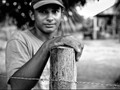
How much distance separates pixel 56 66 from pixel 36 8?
0.79 metres

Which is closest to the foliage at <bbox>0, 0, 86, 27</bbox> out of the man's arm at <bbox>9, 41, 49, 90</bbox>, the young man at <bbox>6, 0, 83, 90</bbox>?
the young man at <bbox>6, 0, 83, 90</bbox>

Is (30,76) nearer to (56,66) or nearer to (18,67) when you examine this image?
(18,67)

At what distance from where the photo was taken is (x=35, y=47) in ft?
7.11

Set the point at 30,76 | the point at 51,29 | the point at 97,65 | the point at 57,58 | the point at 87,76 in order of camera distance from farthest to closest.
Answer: the point at 97,65, the point at 87,76, the point at 51,29, the point at 30,76, the point at 57,58

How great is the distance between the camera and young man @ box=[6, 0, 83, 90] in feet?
5.59

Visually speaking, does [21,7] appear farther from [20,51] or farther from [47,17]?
[20,51]

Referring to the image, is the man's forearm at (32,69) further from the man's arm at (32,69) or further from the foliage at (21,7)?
the foliage at (21,7)

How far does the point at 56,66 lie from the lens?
60.4 inches

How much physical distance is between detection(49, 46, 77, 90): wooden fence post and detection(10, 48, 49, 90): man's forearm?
0.20 m

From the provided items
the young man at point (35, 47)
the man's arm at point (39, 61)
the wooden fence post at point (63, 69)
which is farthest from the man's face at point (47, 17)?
the wooden fence post at point (63, 69)

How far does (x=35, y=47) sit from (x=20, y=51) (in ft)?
0.64

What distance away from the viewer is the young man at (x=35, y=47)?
171 cm

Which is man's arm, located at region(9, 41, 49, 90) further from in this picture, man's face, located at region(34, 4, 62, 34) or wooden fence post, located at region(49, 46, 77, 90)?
man's face, located at region(34, 4, 62, 34)

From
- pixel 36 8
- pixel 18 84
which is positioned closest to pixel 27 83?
pixel 18 84
